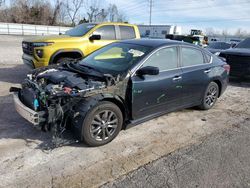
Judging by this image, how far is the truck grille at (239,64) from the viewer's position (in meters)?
9.00

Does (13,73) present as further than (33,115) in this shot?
Yes

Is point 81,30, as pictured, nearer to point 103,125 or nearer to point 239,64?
point 103,125

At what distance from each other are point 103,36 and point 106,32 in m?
0.19

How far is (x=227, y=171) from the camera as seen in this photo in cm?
341

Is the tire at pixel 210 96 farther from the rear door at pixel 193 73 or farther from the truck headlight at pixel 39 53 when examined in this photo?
the truck headlight at pixel 39 53

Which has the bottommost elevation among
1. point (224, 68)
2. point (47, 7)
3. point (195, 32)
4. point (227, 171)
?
point (227, 171)

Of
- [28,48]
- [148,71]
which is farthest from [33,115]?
[28,48]

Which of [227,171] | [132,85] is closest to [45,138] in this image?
[132,85]

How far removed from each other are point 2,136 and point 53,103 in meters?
1.26

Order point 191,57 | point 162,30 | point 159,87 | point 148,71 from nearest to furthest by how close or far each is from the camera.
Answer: point 148,71 < point 159,87 < point 191,57 < point 162,30

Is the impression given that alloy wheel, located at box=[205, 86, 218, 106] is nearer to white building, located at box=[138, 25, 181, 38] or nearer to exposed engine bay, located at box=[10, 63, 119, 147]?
exposed engine bay, located at box=[10, 63, 119, 147]

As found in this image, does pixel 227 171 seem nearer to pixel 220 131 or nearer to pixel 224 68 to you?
pixel 220 131

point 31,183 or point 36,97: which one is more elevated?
point 36,97

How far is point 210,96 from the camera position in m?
5.93
